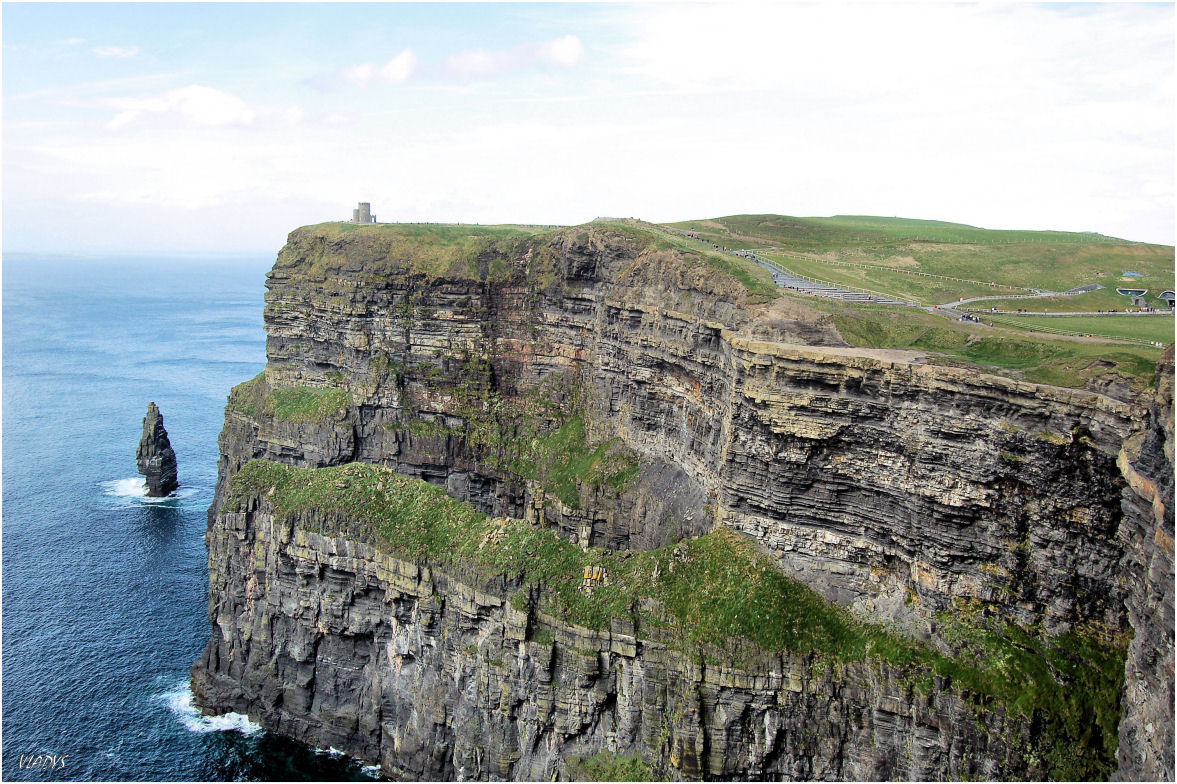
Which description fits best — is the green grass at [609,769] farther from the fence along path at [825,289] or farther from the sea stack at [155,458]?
the sea stack at [155,458]

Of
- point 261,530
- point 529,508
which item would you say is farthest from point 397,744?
point 529,508

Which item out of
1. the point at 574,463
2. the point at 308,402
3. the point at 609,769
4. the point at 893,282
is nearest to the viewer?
the point at 609,769

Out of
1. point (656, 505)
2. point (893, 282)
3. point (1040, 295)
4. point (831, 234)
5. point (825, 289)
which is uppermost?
point (831, 234)

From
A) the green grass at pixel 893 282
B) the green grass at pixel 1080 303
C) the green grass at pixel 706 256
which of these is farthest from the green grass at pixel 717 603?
the green grass at pixel 893 282

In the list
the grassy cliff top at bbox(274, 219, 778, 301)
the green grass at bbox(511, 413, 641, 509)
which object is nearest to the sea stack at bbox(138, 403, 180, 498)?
the grassy cliff top at bbox(274, 219, 778, 301)

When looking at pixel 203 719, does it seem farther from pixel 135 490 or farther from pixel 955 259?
pixel 955 259

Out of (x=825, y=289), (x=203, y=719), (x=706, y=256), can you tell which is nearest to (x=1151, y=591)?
(x=825, y=289)

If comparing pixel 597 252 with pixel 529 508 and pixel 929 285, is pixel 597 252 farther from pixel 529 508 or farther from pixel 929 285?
pixel 929 285
